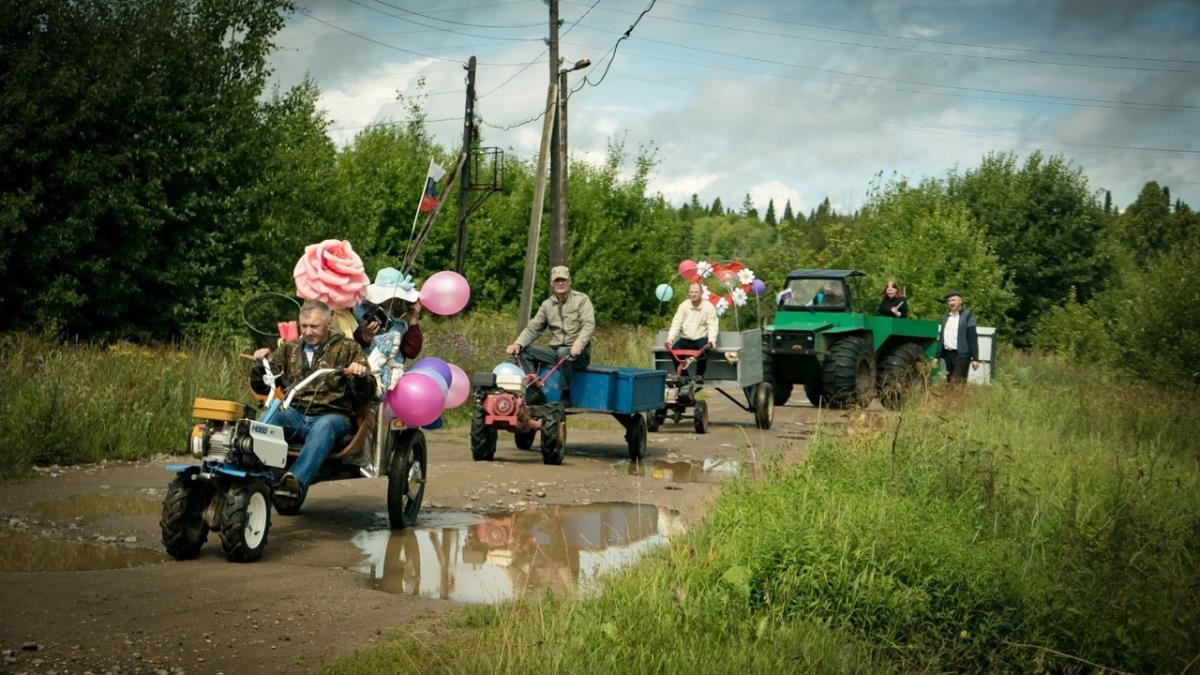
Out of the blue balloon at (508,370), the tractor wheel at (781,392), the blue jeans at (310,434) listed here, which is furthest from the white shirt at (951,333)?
the blue jeans at (310,434)

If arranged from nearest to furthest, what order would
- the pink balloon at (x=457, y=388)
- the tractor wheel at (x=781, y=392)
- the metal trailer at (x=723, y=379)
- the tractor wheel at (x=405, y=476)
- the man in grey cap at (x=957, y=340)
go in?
the tractor wheel at (x=405, y=476) < the pink balloon at (x=457, y=388) < the metal trailer at (x=723, y=379) < the man in grey cap at (x=957, y=340) < the tractor wheel at (x=781, y=392)

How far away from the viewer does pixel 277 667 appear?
5840 millimetres

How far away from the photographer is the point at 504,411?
45.3 ft

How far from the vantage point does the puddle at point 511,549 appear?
311 inches

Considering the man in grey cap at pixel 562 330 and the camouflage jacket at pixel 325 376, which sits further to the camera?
the man in grey cap at pixel 562 330

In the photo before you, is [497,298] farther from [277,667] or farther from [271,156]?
[277,667]

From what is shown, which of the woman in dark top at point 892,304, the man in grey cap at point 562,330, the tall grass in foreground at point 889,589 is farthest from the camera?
the woman in dark top at point 892,304

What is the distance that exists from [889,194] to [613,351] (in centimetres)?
3168

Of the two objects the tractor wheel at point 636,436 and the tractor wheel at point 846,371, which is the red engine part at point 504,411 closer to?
the tractor wheel at point 636,436

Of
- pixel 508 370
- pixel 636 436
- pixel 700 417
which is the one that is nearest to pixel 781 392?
pixel 700 417

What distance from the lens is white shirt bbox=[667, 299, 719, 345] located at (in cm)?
1909

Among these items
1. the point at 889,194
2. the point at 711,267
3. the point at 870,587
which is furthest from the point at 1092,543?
the point at 889,194

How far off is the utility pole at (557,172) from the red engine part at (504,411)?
14341 millimetres

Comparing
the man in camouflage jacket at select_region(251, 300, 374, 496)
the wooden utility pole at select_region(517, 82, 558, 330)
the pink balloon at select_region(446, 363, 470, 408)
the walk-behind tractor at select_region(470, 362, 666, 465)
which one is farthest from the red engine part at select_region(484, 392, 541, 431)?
the wooden utility pole at select_region(517, 82, 558, 330)
